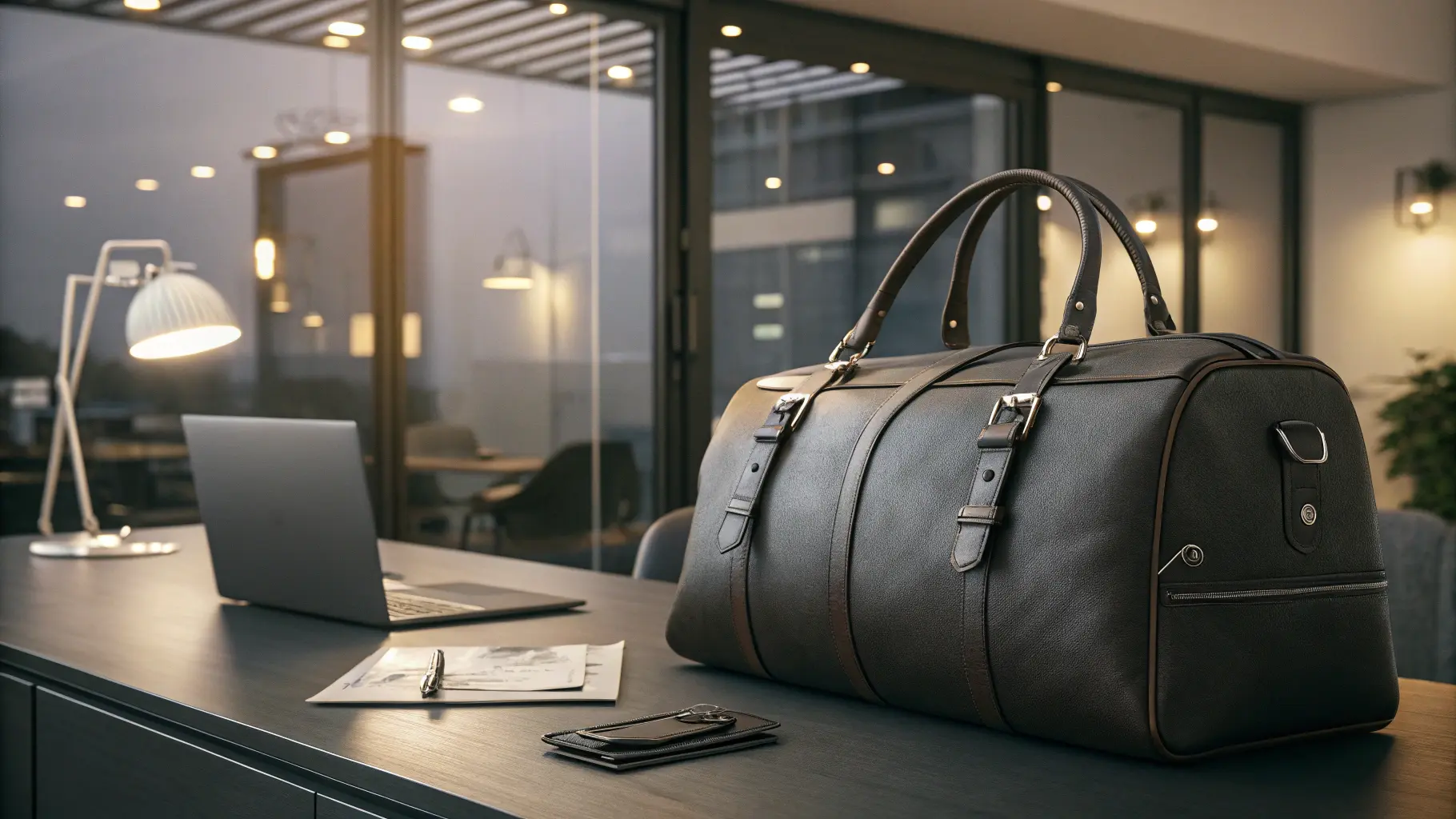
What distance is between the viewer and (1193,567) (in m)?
0.76

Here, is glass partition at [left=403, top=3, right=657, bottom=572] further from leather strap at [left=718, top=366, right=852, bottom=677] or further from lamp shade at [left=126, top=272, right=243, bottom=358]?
leather strap at [left=718, top=366, right=852, bottom=677]

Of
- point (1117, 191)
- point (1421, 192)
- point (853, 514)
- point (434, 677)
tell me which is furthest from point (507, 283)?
point (1421, 192)

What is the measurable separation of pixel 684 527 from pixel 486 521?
2.07 metres

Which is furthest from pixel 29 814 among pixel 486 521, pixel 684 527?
pixel 486 521

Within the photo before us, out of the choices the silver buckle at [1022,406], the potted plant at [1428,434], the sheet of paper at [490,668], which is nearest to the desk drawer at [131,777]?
the sheet of paper at [490,668]

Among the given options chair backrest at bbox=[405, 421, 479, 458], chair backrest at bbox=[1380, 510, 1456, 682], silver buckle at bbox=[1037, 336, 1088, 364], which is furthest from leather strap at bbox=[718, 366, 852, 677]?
chair backrest at bbox=[405, 421, 479, 458]

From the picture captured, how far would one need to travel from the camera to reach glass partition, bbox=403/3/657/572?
3740 millimetres

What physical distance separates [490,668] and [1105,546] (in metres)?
0.51

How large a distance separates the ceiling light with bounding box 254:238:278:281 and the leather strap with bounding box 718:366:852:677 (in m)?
2.82

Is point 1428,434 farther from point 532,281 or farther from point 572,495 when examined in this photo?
point 532,281

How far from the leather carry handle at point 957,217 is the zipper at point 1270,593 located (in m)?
0.18

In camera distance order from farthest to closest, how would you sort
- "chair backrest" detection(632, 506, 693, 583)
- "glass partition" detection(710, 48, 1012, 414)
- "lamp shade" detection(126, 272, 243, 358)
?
"glass partition" detection(710, 48, 1012, 414) < "lamp shade" detection(126, 272, 243, 358) < "chair backrest" detection(632, 506, 693, 583)

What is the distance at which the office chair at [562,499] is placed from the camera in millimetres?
3875

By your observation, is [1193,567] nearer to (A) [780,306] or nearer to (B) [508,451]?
(B) [508,451]
